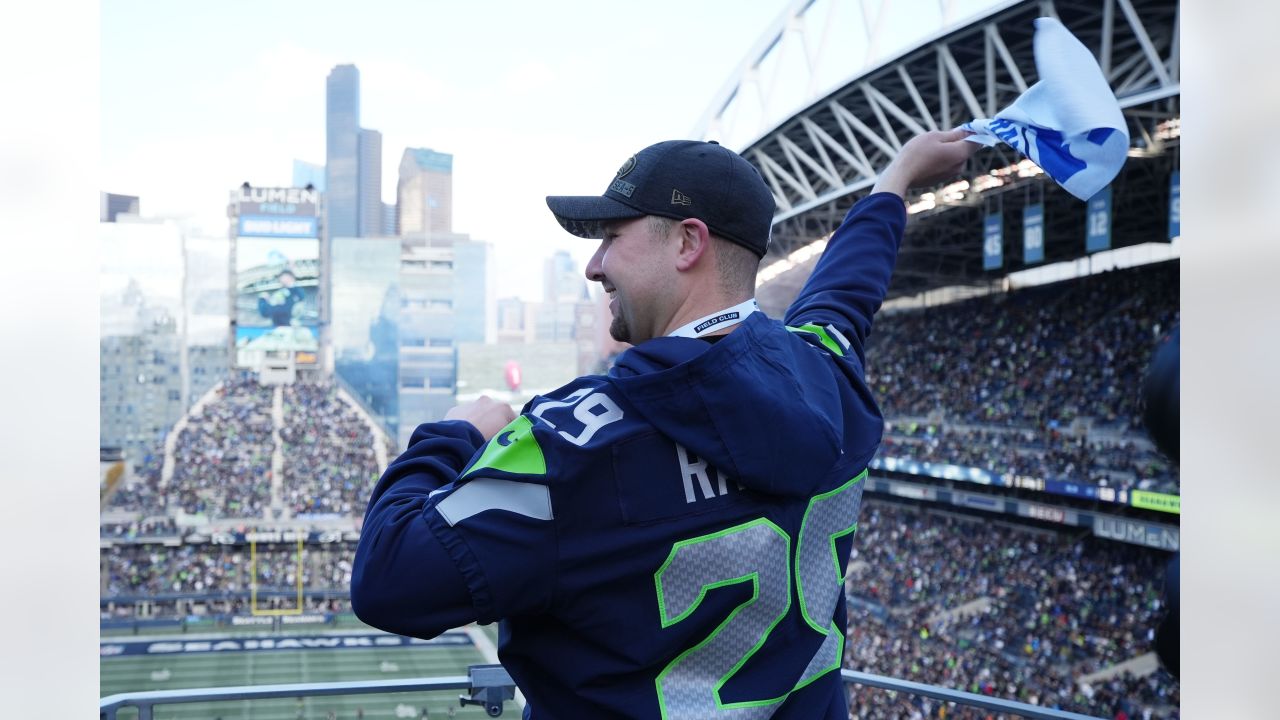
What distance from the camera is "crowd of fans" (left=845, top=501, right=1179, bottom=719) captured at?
1415 centimetres

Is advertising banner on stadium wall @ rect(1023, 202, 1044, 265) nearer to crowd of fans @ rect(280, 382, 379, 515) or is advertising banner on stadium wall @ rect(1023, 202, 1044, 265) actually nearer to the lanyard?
the lanyard

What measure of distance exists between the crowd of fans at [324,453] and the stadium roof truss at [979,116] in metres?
20.3

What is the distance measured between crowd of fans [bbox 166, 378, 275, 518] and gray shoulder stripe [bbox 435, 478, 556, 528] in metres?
34.7

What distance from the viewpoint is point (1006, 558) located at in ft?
59.4

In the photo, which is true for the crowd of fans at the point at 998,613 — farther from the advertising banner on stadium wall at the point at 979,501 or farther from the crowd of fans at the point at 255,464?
the crowd of fans at the point at 255,464

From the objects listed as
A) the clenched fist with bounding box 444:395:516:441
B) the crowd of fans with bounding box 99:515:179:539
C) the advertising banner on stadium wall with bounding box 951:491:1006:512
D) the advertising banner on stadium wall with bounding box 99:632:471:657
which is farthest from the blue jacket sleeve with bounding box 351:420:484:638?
the crowd of fans with bounding box 99:515:179:539

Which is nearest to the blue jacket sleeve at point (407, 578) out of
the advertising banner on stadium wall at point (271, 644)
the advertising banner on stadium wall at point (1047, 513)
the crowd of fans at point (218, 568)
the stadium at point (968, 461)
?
the stadium at point (968, 461)

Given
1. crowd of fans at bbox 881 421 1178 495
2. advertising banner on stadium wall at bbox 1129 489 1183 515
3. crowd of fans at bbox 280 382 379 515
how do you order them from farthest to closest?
crowd of fans at bbox 280 382 379 515
crowd of fans at bbox 881 421 1178 495
advertising banner on stadium wall at bbox 1129 489 1183 515

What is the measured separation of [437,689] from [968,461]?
58.8 ft

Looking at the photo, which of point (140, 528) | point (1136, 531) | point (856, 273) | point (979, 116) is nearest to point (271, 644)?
point (140, 528)

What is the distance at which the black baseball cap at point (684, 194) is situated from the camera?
40.8 inches

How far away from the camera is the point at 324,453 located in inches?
1457
